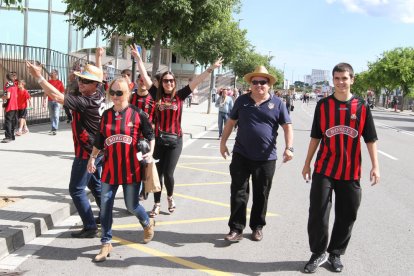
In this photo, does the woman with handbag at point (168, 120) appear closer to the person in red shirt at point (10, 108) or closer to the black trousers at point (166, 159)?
the black trousers at point (166, 159)

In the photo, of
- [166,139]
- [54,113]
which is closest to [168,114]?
[166,139]

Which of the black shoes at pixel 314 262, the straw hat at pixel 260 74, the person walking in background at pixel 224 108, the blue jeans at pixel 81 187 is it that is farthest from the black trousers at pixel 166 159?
the person walking in background at pixel 224 108

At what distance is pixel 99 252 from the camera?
4695 mm

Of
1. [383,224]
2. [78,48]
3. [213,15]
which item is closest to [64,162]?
[383,224]

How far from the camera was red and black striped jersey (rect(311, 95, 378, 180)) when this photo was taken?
4.35 meters

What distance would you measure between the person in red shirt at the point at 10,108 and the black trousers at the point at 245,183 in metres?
8.17

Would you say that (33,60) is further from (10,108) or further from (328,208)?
(328,208)

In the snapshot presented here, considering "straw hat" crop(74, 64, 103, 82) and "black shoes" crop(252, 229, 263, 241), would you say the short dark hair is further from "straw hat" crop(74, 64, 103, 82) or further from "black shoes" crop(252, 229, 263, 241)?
"straw hat" crop(74, 64, 103, 82)

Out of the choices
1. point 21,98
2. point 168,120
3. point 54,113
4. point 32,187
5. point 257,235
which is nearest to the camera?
point 257,235

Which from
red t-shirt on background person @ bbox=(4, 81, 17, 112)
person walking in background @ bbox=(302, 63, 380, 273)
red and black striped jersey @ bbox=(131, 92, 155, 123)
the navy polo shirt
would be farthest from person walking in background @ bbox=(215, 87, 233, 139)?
person walking in background @ bbox=(302, 63, 380, 273)

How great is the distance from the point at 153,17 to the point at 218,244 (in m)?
9.32

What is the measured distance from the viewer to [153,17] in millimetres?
13195

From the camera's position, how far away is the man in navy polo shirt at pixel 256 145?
509cm

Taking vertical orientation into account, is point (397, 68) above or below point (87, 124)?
above
